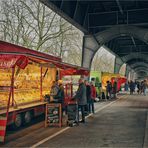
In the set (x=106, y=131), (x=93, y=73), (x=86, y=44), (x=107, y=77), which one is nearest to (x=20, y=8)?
(x=86, y=44)

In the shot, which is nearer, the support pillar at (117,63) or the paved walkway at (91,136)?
the paved walkway at (91,136)

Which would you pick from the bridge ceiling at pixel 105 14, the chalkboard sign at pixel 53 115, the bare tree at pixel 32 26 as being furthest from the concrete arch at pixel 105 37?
the chalkboard sign at pixel 53 115

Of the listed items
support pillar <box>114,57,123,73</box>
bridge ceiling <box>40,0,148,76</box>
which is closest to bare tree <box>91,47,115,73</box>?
support pillar <box>114,57,123,73</box>

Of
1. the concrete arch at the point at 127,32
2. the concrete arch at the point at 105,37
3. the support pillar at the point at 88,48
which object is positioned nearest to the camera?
the concrete arch at the point at 127,32

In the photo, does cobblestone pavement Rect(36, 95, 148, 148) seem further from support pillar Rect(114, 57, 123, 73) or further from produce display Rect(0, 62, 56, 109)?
support pillar Rect(114, 57, 123, 73)

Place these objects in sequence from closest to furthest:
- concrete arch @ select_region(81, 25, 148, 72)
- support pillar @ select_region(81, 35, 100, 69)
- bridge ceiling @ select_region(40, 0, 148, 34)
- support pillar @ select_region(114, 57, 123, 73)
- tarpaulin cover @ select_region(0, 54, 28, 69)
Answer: tarpaulin cover @ select_region(0, 54, 28, 69) < bridge ceiling @ select_region(40, 0, 148, 34) < concrete arch @ select_region(81, 25, 148, 72) < support pillar @ select_region(81, 35, 100, 69) < support pillar @ select_region(114, 57, 123, 73)

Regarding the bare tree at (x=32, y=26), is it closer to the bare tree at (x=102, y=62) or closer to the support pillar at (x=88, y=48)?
the support pillar at (x=88, y=48)

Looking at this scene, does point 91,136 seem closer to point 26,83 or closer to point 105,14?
point 26,83

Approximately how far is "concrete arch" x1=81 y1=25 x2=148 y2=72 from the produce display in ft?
33.7

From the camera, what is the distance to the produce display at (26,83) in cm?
1270

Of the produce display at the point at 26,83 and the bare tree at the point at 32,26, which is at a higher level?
the bare tree at the point at 32,26

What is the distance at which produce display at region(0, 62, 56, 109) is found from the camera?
12703 mm

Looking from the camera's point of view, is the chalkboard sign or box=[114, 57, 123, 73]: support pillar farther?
box=[114, 57, 123, 73]: support pillar

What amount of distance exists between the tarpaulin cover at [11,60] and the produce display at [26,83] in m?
2.61
